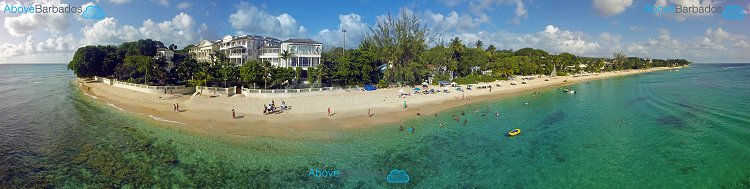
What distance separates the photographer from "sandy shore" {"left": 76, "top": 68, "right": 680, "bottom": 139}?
32.0 metres

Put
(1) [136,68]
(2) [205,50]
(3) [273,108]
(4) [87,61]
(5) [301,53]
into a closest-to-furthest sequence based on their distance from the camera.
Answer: (3) [273,108] < (5) [301,53] < (1) [136,68] < (4) [87,61] < (2) [205,50]

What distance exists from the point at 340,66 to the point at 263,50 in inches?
966

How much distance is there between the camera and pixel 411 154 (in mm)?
25266

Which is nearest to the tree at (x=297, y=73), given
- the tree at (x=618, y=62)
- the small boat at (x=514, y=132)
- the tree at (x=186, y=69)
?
the tree at (x=186, y=69)

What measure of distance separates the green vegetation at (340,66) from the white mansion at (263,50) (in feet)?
6.58

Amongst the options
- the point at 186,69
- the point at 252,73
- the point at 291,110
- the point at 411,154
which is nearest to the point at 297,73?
the point at 252,73

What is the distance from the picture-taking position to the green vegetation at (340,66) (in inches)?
2087

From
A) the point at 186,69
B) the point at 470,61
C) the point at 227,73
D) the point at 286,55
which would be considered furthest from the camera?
the point at 470,61

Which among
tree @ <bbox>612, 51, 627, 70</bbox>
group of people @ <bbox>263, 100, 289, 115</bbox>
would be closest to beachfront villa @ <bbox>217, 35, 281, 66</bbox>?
group of people @ <bbox>263, 100, 289, 115</bbox>

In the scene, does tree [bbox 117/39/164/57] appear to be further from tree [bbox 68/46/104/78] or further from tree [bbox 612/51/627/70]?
tree [bbox 612/51/627/70]

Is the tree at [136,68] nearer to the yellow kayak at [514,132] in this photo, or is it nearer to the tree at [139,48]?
the tree at [139,48]

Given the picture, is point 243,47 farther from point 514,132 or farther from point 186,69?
point 514,132

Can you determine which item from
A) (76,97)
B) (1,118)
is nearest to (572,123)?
(1,118)

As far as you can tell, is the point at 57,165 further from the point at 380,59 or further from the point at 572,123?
the point at 380,59
